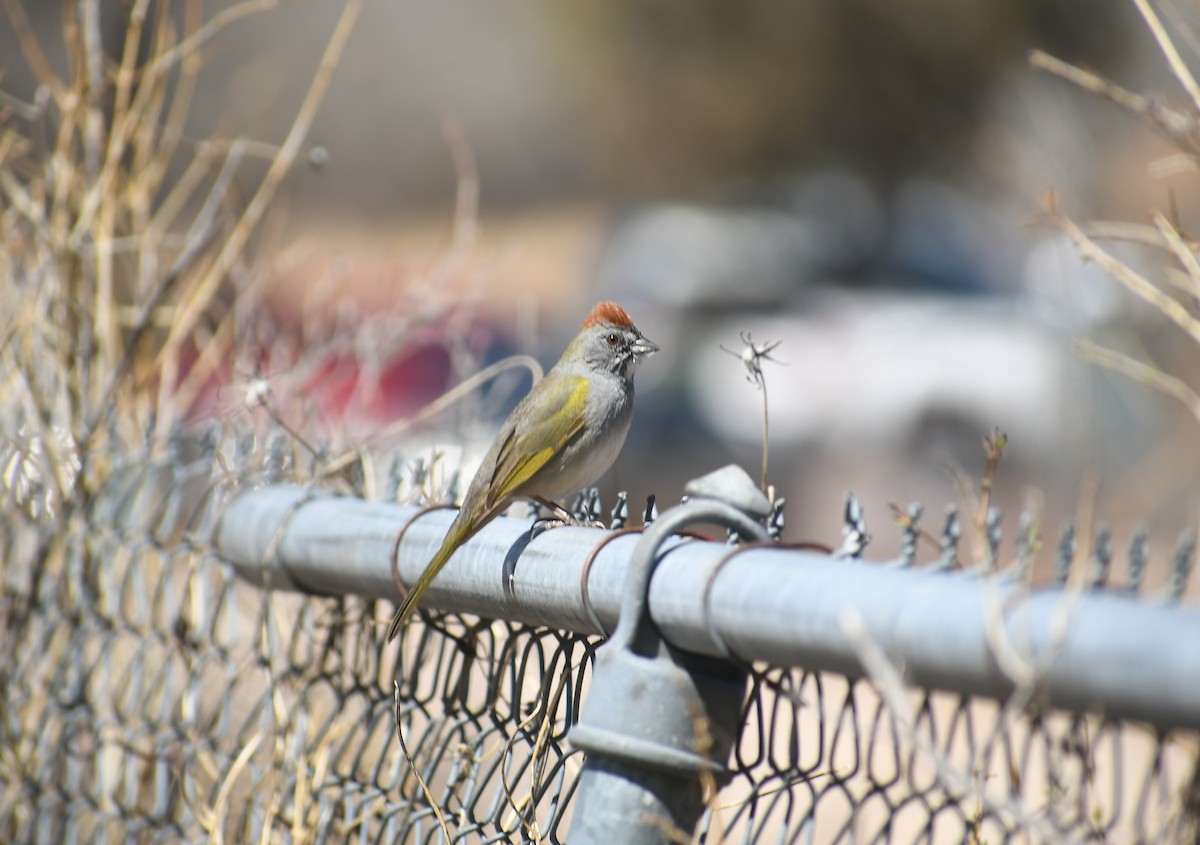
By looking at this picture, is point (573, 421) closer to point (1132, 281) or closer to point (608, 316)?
point (608, 316)

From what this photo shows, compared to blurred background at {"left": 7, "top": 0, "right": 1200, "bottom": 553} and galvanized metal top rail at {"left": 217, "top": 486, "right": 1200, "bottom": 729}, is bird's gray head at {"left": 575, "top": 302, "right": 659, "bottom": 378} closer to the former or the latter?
blurred background at {"left": 7, "top": 0, "right": 1200, "bottom": 553}

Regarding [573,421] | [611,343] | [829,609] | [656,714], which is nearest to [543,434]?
[573,421]

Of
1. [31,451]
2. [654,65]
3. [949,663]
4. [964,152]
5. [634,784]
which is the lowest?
[634,784]

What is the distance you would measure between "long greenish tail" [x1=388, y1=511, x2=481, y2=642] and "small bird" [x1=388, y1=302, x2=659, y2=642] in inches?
24.3

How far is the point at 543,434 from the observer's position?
3.63 meters

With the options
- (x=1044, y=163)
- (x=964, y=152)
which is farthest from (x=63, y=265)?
(x=964, y=152)

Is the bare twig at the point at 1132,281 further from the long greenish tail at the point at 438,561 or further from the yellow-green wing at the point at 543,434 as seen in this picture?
the yellow-green wing at the point at 543,434

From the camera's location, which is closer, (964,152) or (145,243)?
(145,243)

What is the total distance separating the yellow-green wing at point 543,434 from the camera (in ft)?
10.9

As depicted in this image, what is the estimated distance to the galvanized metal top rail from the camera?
4.34ft

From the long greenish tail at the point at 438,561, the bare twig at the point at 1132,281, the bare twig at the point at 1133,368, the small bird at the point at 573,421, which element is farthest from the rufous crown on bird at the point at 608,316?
the long greenish tail at the point at 438,561

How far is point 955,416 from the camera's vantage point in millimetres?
16859

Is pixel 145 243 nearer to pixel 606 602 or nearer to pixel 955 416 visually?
pixel 606 602

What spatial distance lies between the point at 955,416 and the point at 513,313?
24.2 ft
